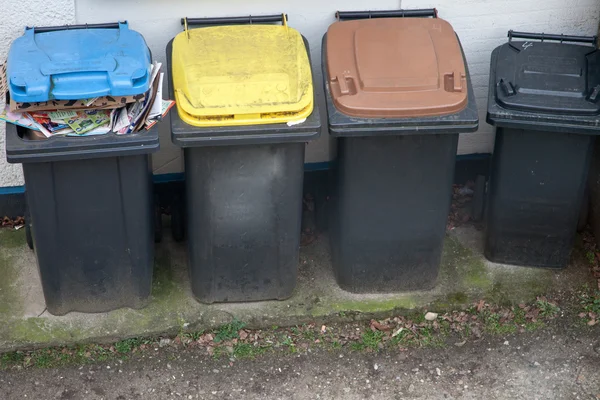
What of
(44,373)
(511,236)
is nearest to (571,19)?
(511,236)

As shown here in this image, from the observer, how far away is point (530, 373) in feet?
16.3

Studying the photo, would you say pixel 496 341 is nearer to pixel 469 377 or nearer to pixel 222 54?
pixel 469 377

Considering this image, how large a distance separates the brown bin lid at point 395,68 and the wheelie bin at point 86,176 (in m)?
1.03

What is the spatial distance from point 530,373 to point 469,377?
34 cm

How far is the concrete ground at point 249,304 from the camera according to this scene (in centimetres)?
506

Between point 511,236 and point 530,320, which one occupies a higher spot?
point 511,236

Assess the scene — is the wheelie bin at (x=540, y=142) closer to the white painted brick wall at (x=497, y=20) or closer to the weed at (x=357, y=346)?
the white painted brick wall at (x=497, y=20)

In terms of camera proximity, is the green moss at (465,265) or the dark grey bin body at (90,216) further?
the green moss at (465,265)

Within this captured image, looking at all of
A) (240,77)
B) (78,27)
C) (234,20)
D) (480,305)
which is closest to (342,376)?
(480,305)

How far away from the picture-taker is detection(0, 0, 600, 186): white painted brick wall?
17.3 ft

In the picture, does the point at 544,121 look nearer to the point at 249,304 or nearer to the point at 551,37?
the point at 551,37

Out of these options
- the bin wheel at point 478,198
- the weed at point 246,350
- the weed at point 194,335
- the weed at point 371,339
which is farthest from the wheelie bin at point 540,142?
the weed at point 194,335

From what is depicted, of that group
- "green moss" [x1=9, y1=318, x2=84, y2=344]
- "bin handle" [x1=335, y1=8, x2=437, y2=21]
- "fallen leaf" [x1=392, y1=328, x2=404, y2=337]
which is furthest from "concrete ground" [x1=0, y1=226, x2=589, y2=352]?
"bin handle" [x1=335, y1=8, x2=437, y2=21]

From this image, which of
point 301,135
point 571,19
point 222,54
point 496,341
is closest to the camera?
point 301,135
